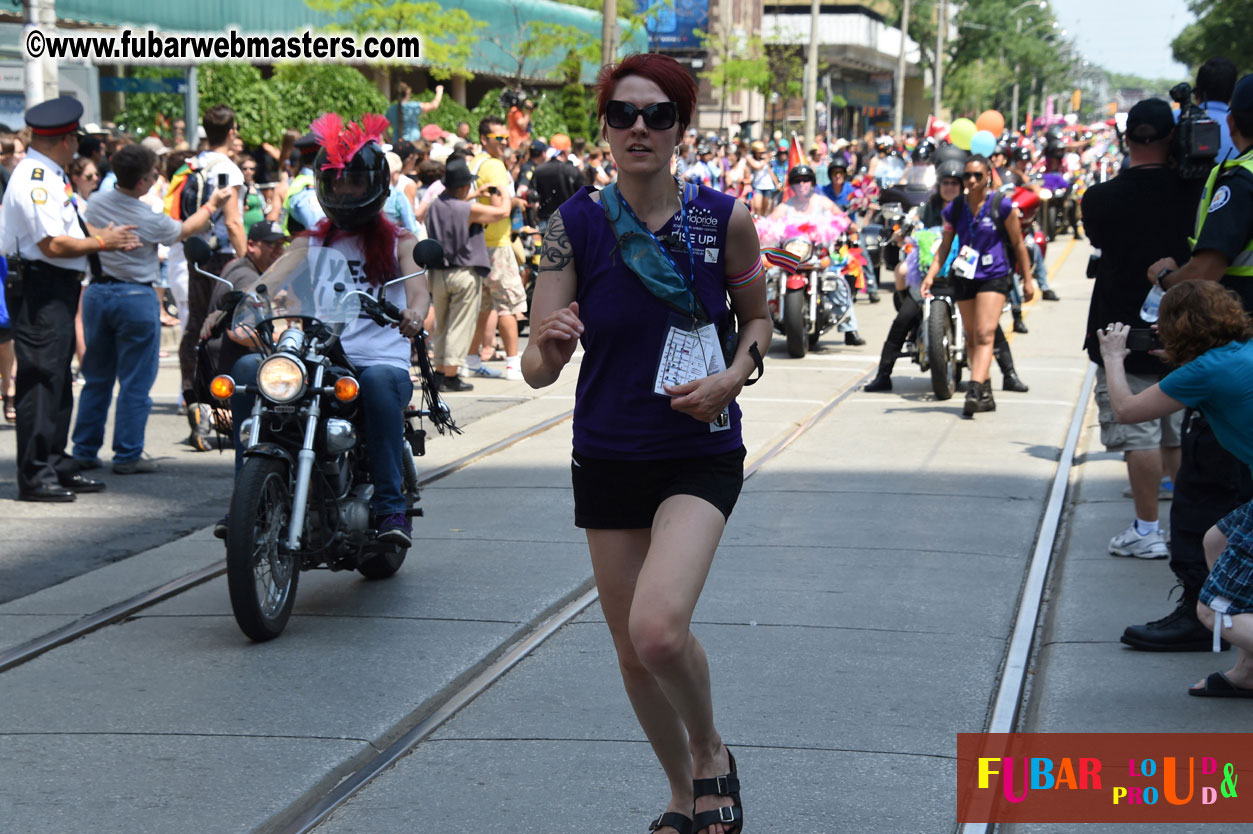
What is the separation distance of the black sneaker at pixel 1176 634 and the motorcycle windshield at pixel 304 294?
10.4 ft

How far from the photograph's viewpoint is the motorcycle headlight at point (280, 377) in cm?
612

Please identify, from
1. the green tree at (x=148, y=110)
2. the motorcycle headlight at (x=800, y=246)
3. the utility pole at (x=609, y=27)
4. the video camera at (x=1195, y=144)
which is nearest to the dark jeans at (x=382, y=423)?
the video camera at (x=1195, y=144)

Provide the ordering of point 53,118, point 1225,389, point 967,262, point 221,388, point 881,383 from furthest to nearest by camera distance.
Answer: point 881,383 < point 967,262 < point 53,118 < point 221,388 < point 1225,389

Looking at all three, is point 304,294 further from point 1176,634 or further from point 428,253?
point 1176,634

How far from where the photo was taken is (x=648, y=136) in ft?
12.7

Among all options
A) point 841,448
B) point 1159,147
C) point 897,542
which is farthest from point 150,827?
point 841,448

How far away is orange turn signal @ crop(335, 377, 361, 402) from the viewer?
627 cm

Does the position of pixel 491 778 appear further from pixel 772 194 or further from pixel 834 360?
pixel 772 194

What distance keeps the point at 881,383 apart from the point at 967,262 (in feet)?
5.92

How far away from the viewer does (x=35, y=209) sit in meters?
8.66

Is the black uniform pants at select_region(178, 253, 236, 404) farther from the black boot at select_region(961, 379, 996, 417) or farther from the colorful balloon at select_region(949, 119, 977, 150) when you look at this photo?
the colorful balloon at select_region(949, 119, 977, 150)

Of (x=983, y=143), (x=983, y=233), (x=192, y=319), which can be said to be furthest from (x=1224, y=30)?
(x=192, y=319)

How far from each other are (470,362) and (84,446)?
5.17 meters

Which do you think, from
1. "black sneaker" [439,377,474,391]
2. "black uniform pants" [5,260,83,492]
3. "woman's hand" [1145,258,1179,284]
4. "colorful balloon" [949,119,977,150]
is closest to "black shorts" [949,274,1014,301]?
"black sneaker" [439,377,474,391]
